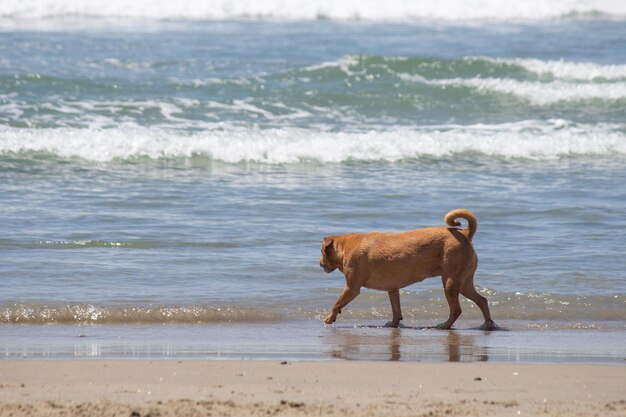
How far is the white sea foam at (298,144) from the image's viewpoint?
14.9m

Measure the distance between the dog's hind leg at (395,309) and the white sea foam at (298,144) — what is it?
6989 millimetres

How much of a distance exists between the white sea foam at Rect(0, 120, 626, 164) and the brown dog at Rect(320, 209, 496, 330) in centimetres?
695

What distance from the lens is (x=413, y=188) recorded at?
13.0 metres

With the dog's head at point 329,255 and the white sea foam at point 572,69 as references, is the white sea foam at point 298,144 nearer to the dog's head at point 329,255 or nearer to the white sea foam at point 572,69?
the white sea foam at point 572,69

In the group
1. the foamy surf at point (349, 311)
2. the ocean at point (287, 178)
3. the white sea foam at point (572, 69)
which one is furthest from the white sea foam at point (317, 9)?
the foamy surf at point (349, 311)

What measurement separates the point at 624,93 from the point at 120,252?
12.8 m

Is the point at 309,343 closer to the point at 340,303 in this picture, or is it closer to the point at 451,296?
the point at 340,303

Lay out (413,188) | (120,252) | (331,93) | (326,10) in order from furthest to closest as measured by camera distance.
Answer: (326,10) → (331,93) → (413,188) → (120,252)

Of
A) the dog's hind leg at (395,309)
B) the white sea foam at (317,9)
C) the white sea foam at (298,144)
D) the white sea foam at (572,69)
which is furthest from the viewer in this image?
the white sea foam at (317,9)

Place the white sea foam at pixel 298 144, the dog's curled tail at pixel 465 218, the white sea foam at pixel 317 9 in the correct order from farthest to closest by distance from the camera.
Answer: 1. the white sea foam at pixel 317 9
2. the white sea foam at pixel 298 144
3. the dog's curled tail at pixel 465 218

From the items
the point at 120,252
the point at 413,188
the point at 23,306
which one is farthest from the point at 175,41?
the point at 23,306

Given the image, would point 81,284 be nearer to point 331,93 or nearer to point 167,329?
point 167,329

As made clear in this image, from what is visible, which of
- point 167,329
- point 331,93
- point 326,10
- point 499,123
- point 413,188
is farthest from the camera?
point 326,10

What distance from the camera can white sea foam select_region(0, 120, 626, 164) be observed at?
1493cm
